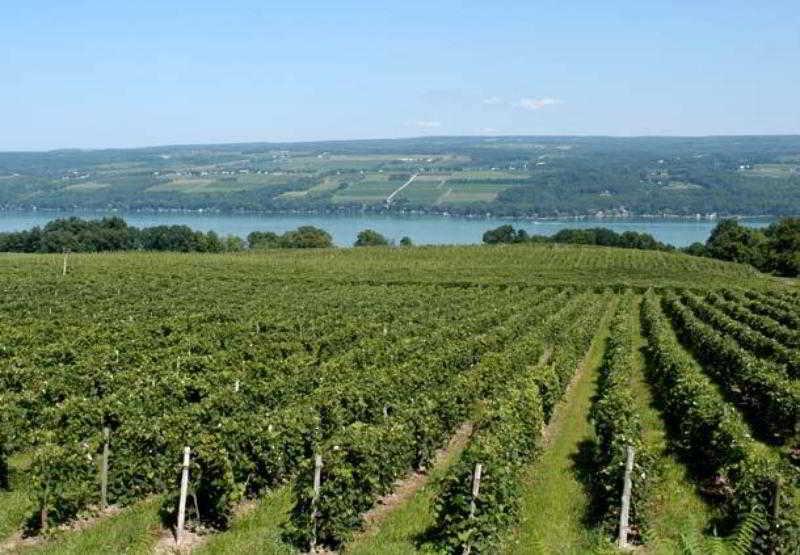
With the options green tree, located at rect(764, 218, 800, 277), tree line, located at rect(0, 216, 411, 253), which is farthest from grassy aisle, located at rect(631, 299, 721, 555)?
tree line, located at rect(0, 216, 411, 253)

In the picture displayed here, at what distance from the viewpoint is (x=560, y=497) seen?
51.4 ft

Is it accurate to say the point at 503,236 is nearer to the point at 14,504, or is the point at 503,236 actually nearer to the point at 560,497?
the point at 560,497

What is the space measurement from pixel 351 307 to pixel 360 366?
18776 millimetres

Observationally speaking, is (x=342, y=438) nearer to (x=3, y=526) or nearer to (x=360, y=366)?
(x=3, y=526)

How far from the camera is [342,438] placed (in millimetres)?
14461

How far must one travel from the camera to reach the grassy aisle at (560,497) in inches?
508

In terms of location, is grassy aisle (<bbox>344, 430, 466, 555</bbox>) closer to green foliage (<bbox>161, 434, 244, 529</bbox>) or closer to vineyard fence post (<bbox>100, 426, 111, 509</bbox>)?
green foliage (<bbox>161, 434, 244, 529</bbox>)

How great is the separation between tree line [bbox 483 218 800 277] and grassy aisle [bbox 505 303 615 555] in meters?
93.6

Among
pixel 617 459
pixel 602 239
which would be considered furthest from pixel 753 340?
pixel 602 239

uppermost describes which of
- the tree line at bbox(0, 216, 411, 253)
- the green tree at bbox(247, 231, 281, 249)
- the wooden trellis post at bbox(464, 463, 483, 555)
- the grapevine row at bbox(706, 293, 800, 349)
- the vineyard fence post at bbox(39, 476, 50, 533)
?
the wooden trellis post at bbox(464, 463, 483, 555)

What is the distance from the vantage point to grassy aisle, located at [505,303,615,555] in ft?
42.3

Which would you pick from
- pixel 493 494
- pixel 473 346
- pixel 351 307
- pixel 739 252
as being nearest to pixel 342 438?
pixel 493 494

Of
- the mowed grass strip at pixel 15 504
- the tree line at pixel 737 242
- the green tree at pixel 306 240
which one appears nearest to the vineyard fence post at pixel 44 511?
the mowed grass strip at pixel 15 504

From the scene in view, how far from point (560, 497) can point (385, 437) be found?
150 inches
